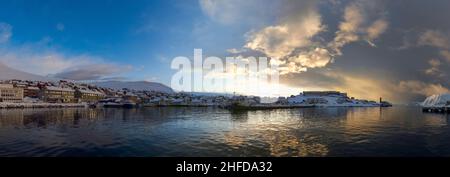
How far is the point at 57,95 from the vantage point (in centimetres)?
17775

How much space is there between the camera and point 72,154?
23.6 m

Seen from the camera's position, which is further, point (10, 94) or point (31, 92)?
point (31, 92)

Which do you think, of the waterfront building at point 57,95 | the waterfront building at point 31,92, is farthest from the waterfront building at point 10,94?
the waterfront building at point 57,95

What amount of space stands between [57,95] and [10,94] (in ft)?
84.5

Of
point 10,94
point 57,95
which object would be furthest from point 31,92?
point 10,94

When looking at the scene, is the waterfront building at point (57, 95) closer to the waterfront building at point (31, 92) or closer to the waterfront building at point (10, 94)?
the waterfront building at point (31, 92)

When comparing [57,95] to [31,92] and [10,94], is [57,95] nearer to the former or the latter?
[31,92]

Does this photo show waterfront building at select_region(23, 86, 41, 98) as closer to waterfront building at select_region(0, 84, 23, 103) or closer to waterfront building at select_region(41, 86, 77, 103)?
waterfront building at select_region(41, 86, 77, 103)

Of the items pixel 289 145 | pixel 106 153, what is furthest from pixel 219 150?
pixel 106 153

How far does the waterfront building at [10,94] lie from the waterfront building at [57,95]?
523 inches
